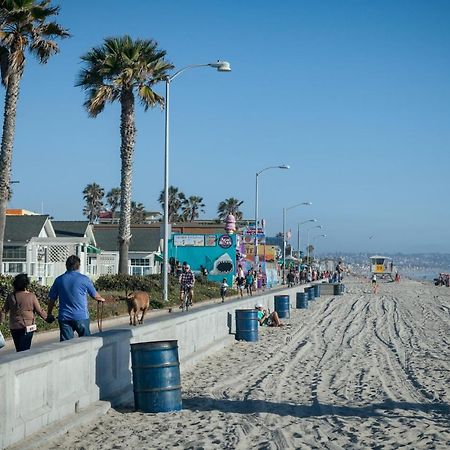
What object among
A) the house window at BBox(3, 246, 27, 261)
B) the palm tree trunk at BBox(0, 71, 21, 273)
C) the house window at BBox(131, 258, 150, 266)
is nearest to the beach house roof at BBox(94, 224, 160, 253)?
the house window at BBox(131, 258, 150, 266)

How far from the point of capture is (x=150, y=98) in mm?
36031

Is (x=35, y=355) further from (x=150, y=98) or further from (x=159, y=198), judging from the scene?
(x=159, y=198)

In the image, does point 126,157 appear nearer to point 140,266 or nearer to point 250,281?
point 250,281

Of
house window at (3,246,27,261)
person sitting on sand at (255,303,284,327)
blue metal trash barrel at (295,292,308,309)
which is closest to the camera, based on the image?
person sitting on sand at (255,303,284,327)

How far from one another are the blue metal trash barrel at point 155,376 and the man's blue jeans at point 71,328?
3.28 feet

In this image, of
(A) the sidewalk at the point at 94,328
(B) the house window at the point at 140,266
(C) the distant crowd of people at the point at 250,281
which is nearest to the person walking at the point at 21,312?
(A) the sidewalk at the point at 94,328

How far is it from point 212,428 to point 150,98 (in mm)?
28253

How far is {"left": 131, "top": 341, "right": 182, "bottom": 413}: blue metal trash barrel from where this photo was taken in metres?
9.87

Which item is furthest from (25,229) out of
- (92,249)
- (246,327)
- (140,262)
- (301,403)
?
(301,403)

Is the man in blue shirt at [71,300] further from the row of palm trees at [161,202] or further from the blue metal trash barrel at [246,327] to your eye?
the row of palm trees at [161,202]

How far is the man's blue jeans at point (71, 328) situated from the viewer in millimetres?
10617

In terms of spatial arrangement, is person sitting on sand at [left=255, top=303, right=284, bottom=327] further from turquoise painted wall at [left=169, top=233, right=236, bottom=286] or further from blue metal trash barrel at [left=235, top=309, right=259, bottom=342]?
turquoise painted wall at [left=169, top=233, right=236, bottom=286]

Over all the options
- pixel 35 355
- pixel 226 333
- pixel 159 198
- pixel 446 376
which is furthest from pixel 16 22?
pixel 159 198

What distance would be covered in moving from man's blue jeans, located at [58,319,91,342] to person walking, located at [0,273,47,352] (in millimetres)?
376
